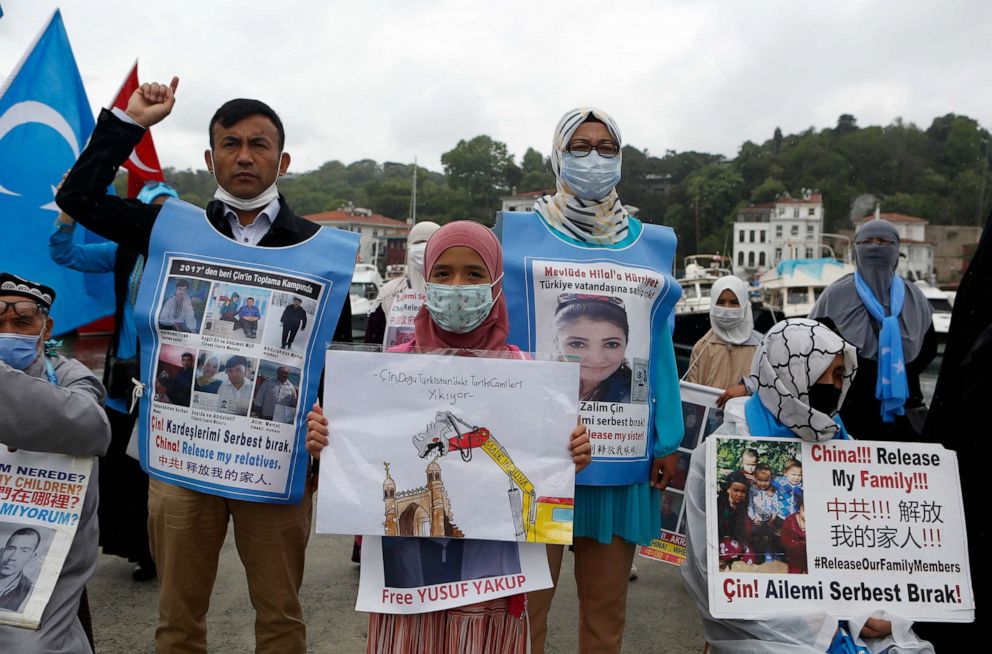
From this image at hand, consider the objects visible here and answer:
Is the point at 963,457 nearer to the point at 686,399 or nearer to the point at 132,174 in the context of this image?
the point at 686,399

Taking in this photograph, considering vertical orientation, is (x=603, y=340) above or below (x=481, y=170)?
below

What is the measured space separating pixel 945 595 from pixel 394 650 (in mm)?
1645

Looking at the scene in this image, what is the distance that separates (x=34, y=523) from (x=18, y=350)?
58cm

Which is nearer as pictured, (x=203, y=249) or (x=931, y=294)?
(x=203, y=249)

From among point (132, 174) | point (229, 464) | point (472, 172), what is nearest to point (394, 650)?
point (229, 464)

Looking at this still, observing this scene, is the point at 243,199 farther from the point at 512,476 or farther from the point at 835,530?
the point at 835,530

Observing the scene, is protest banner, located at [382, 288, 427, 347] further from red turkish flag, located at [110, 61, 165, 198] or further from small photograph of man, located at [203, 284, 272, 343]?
small photograph of man, located at [203, 284, 272, 343]

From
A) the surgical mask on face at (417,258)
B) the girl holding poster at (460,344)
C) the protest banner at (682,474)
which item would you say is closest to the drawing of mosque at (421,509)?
the girl holding poster at (460,344)

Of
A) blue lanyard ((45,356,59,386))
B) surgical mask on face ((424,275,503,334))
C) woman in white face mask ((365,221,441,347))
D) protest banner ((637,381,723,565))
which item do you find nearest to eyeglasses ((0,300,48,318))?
blue lanyard ((45,356,59,386))

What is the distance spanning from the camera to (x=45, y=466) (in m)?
2.61

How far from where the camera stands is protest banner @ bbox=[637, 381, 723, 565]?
14.6 ft

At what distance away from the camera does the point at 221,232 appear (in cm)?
274

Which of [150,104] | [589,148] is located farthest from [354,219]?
[589,148]

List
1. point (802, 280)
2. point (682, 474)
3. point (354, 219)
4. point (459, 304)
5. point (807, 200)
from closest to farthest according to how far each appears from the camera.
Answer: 1. point (459, 304)
2. point (682, 474)
3. point (802, 280)
4. point (354, 219)
5. point (807, 200)
